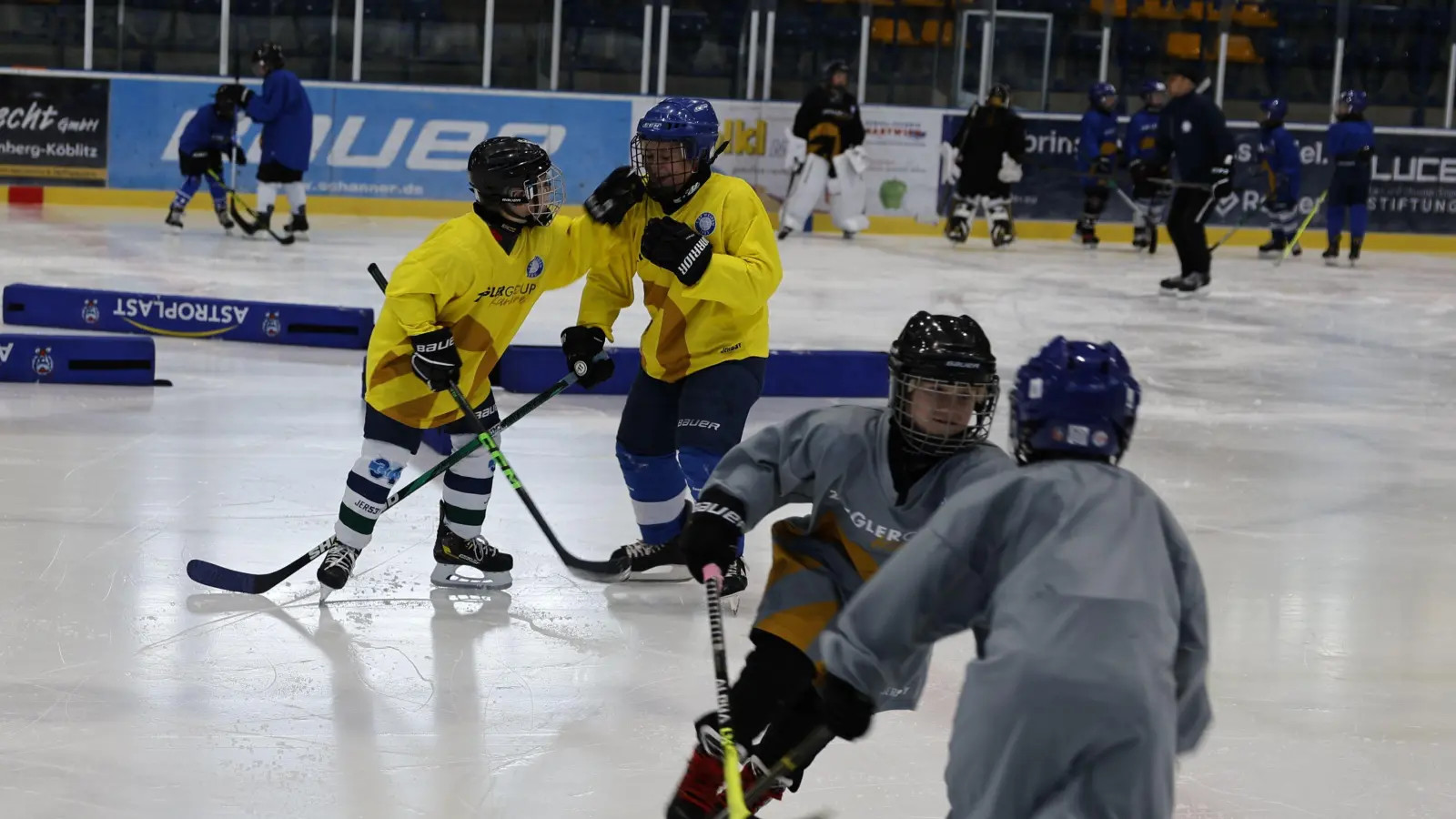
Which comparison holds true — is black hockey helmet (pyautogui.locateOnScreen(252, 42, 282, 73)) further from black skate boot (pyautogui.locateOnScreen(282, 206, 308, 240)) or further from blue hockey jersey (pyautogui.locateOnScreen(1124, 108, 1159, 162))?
blue hockey jersey (pyautogui.locateOnScreen(1124, 108, 1159, 162))

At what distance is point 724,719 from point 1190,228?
8.97 m

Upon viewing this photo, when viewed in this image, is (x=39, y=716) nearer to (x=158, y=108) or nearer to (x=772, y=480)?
(x=772, y=480)

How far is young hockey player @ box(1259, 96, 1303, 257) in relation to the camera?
44.4 feet

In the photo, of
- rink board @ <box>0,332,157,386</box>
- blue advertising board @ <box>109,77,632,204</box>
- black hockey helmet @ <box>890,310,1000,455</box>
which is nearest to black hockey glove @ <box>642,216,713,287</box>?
→ black hockey helmet @ <box>890,310,1000,455</box>

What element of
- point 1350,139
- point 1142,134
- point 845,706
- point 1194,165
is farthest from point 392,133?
point 845,706

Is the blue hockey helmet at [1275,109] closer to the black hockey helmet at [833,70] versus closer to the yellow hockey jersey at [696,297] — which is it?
the black hockey helmet at [833,70]

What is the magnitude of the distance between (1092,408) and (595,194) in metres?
2.20

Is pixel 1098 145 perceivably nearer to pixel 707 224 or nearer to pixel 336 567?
pixel 707 224

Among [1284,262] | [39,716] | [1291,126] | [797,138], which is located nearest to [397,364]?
[39,716]

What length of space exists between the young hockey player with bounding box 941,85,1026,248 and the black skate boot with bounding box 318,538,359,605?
388 inches

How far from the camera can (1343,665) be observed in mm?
3564

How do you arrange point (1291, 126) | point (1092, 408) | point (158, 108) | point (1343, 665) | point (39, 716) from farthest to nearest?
point (1291, 126), point (158, 108), point (1343, 665), point (39, 716), point (1092, 408)

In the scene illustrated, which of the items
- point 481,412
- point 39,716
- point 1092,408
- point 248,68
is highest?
point 248,68

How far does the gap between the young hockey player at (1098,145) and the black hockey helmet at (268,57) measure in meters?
6.38
